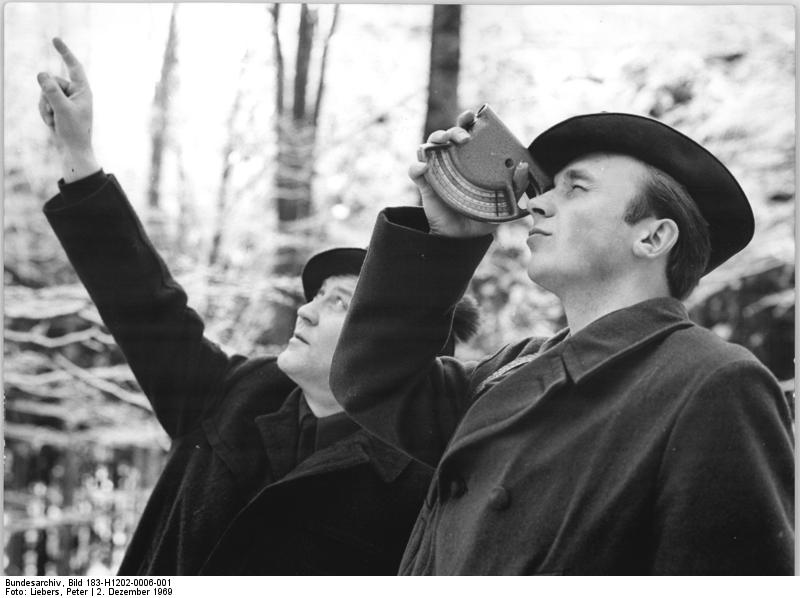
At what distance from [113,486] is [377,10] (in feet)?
5.38

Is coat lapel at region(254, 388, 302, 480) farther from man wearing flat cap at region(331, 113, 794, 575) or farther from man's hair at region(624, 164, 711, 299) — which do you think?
man's hair at region(624, 164, 711, 299)

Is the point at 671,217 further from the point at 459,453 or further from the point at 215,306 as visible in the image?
the point at 215,306

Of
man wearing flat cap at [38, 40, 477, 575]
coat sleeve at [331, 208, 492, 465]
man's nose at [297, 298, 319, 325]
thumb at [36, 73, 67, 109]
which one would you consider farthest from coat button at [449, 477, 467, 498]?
thumb at [36, 73, 67, 109]

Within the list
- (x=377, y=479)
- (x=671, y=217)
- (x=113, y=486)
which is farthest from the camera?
(x=113, y=486)

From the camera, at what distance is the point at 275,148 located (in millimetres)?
2861

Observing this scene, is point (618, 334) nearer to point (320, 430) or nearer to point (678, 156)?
point (678, 156)

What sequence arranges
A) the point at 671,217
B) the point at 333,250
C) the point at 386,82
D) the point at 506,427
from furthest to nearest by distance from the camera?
the point at 386,82 → the point at 333,250 → the point at 671,217 → the point at 506,427

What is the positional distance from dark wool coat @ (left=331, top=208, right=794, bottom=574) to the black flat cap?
472 millimetres

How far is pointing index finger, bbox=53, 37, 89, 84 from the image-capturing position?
191 centimetres

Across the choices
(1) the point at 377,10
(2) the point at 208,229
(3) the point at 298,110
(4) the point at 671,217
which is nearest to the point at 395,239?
(4) the point at 671,217

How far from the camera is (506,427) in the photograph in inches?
58.4

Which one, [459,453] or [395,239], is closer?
[459,453]

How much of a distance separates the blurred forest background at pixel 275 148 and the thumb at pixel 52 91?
1.09ft

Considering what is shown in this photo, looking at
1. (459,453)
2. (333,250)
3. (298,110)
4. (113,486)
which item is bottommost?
(113,486)
